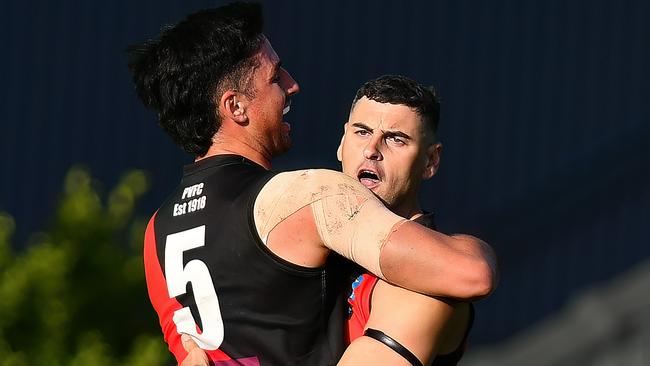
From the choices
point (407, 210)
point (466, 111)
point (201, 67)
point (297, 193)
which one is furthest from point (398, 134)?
point (466, 111)

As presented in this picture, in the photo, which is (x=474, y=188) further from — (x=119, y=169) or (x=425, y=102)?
(x=425, y=102)

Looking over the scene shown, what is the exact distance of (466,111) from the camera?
10430 millimetres

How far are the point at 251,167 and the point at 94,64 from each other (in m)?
6.26

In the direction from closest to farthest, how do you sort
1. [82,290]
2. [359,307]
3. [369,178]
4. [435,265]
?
[435,265] → [359,307] → [369,178] → [82,290]

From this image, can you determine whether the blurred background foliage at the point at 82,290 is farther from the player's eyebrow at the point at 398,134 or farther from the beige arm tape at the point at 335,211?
the beige arm tape at the point at 335,211

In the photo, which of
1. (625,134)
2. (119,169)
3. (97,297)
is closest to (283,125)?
(97,297)

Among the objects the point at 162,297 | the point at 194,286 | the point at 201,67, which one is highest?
the point at 201,67

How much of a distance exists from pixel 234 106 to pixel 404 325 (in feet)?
2.98

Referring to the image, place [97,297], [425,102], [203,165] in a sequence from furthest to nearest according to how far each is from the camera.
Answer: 1. [97,297]
2. [425,102]
3. [203,165]

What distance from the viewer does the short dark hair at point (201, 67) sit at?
418 centimetres

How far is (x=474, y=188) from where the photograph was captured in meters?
10.2

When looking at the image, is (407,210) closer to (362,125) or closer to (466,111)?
(362,125)

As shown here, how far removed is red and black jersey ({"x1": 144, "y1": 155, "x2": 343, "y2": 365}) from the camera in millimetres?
3898

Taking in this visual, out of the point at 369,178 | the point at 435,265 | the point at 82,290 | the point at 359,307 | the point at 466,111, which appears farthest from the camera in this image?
the point at 466,111
